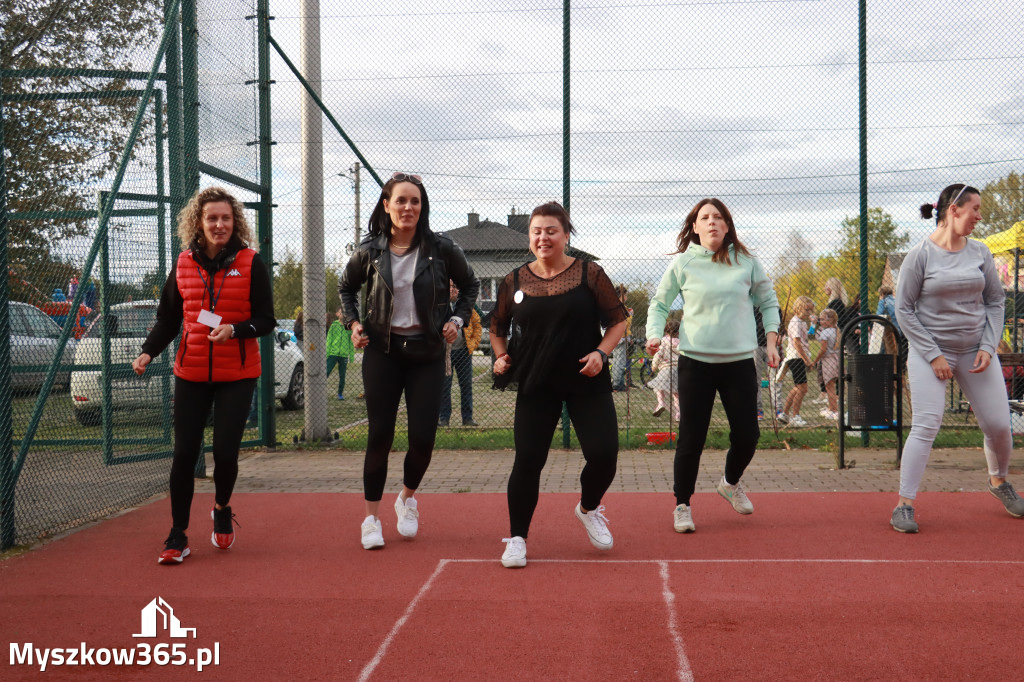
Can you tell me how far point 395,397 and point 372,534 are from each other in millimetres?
783

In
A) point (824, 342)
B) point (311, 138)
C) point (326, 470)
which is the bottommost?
point (326, 470)

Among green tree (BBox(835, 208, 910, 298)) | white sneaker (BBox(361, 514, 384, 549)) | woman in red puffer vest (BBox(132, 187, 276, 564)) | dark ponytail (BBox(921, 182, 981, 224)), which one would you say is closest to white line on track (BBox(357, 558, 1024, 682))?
white sneaker (BBox(361, 514, 384, 549))

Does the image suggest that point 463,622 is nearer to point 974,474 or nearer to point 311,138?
point 974,474

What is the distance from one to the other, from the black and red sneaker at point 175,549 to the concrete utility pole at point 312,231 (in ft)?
14.8

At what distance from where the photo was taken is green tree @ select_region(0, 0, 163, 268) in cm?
635

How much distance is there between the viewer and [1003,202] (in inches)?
374

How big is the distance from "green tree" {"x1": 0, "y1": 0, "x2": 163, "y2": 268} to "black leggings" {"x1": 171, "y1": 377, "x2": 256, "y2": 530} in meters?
1.86

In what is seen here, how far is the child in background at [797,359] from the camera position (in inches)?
426

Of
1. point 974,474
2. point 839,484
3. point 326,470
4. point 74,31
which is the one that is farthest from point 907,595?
point 74,31

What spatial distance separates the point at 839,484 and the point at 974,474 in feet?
3.99

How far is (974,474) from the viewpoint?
752cm

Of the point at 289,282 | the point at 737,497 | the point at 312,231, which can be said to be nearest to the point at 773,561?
the point at 737,497

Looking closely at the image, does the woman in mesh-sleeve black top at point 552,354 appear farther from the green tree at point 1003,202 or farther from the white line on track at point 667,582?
the green tree at point 1003,202

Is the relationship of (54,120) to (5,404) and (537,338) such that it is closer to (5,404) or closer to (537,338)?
(5,404)
